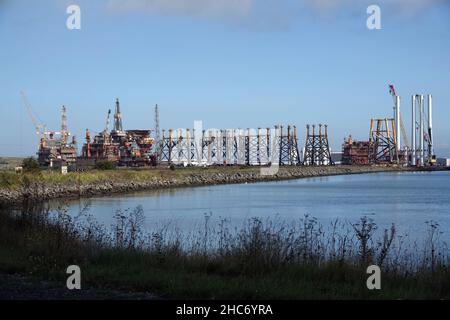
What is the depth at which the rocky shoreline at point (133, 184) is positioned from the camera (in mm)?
25991

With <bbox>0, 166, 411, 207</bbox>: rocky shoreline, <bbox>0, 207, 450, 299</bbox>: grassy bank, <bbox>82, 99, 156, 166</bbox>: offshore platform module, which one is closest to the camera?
<bbox>0, 207, 450, 299</bbox>: grassy bank

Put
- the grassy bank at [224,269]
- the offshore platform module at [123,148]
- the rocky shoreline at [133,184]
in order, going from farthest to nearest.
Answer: the offshore platform module at [123,148] → the rocky shoreline at [133,184] → the grassy bank at [224,269]

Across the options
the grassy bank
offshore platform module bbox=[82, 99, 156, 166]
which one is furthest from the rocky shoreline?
offshore platform module bbox=[82, 99, 156, 166]

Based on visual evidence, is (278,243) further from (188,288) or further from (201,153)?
(201,153)

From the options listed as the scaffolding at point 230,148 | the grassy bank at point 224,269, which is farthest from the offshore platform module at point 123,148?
the grassy bank at point 224,269

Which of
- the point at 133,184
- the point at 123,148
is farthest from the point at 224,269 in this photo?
the point at 123,148

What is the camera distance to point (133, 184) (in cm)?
6147

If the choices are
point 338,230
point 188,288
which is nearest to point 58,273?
point 188,288

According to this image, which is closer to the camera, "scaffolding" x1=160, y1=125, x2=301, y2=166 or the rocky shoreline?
the rocky shoreline

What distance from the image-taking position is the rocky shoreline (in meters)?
26.0

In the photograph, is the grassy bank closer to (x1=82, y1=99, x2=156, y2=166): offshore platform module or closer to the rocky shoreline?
the rocky shoreline

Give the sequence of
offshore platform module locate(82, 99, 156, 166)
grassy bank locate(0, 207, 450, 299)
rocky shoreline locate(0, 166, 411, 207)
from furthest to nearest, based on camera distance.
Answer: offshore platform module locate(82, 99, 156, 166) → rocky shoreline locate(0, 166, 411, 207) → grassy bank locate(0, 207, 450, 299)

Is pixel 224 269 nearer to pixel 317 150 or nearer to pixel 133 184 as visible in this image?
pixel 133 184

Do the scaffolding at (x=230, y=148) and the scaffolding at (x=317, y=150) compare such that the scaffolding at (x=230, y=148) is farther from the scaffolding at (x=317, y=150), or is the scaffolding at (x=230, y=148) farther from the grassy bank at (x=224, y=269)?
the grassy bank at (x=224, y=269)
